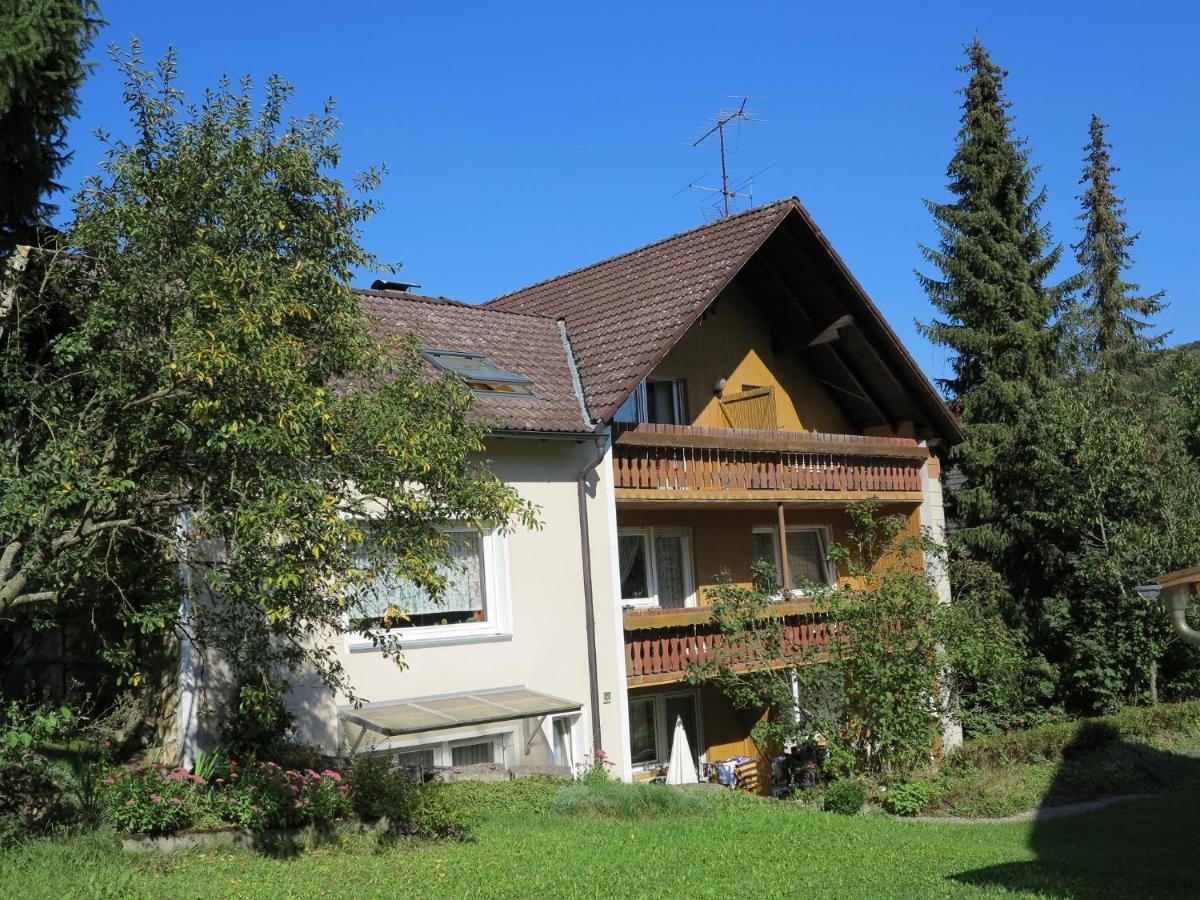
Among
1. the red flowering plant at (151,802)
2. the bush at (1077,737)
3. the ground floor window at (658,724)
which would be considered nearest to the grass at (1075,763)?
the bush at (1077,737)

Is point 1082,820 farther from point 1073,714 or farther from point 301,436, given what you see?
point 301,436

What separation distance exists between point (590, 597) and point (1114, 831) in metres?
7.58

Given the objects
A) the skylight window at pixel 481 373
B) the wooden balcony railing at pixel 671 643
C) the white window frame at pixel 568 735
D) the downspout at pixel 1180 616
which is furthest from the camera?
the wooden balcony railing at pixel 671 643

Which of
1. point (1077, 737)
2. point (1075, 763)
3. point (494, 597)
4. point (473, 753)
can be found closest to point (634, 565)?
point (494, 597)

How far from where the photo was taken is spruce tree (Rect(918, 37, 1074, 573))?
26.8m

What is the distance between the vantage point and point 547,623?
16906 millimetres

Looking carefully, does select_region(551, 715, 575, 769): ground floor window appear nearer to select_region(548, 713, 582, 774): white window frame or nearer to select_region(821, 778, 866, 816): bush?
select_region(548, 713, 582, 774): white window frame

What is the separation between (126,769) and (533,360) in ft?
31.0

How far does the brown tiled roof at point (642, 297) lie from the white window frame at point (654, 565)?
316 centimetres

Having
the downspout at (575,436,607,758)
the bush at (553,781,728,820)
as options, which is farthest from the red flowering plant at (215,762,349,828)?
the downspout at (575,436,607,758)

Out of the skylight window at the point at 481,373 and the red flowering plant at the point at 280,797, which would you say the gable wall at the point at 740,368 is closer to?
the skylight window at the point at 481,373

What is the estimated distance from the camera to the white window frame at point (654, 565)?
2031 centimetres

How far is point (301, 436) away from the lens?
28.2 feet

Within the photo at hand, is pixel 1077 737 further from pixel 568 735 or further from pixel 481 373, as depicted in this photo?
pixel 481 373
